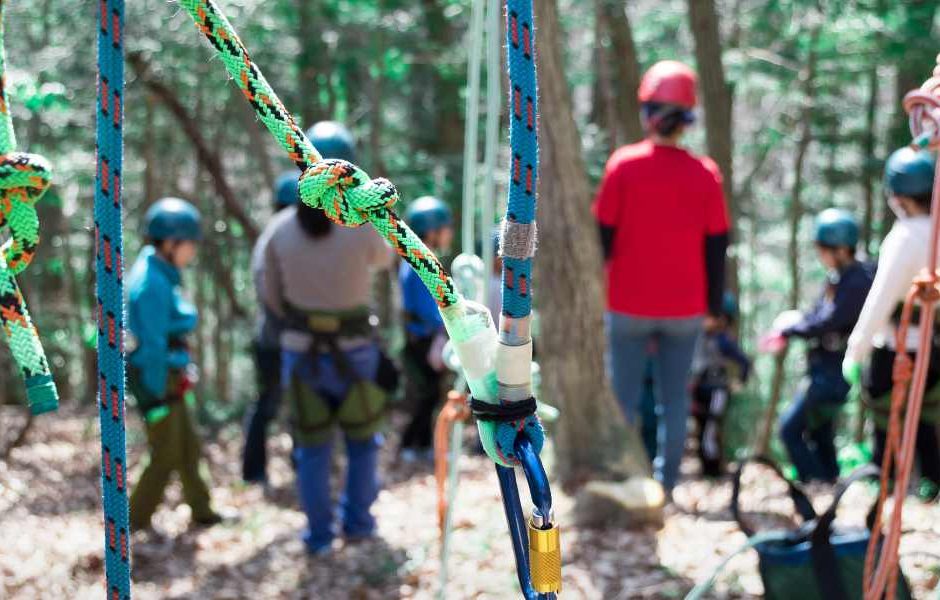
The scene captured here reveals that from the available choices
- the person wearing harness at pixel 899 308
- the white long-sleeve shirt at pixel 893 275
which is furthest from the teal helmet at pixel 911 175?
the white long-sleeve shirt at pixel 893 275

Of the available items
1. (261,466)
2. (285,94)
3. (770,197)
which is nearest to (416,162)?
(285,94)

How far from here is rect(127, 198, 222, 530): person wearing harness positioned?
5.46 m

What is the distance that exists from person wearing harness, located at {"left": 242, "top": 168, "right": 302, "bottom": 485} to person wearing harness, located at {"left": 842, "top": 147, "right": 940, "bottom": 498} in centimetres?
382

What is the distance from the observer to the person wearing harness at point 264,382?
21.9ft

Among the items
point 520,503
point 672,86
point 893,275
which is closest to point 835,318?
point 893,275

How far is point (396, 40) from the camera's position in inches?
392

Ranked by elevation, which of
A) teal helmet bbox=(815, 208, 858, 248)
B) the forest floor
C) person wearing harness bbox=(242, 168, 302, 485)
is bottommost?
the forest floor

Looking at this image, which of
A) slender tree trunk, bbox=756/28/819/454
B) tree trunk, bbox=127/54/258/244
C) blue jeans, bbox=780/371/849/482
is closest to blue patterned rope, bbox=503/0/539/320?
blue jeans, bbox=780/371/849/482

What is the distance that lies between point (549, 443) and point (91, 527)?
122 inches

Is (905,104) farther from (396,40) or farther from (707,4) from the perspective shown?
(396,40)

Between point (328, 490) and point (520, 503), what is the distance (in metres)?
3.93

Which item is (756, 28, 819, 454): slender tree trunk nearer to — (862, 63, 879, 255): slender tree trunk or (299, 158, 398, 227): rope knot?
(862, 63, 879, 255): slender tree trunk

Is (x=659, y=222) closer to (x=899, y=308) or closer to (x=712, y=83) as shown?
(x=899, y=308)

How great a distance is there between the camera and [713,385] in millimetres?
7867
